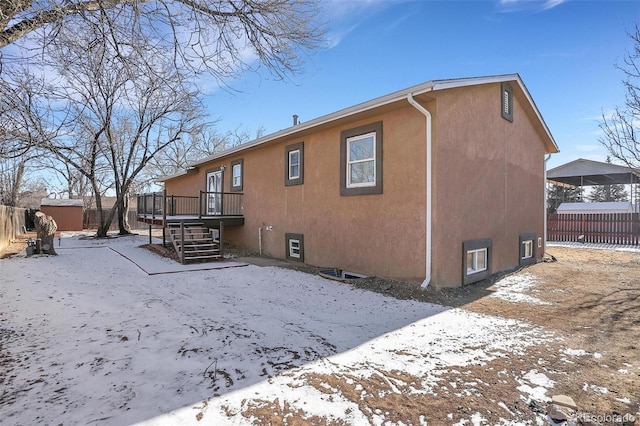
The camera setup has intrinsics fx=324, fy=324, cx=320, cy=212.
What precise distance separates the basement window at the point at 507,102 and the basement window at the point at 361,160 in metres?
3.66

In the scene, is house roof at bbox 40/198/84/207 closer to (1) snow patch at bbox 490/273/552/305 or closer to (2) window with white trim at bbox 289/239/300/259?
(2) window with white trim at bbox 289/239/300/259

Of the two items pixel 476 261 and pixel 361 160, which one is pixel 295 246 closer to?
pixel 361 160

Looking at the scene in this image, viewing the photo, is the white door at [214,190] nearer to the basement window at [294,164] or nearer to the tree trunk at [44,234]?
the basement window at [294,164]

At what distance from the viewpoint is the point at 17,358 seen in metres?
3.10

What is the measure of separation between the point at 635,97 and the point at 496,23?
12.5 ft

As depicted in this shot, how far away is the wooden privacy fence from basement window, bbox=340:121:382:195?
1390 centimetres

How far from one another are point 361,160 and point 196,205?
11.1 metres

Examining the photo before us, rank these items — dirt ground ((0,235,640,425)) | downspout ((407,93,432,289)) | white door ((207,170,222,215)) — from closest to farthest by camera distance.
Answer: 1. dirt ground ((0,235,640,425))
2. downspout ((407,93,432,289))
3. white door ((207,170,222,215))

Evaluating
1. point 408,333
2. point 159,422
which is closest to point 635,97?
point 408,333

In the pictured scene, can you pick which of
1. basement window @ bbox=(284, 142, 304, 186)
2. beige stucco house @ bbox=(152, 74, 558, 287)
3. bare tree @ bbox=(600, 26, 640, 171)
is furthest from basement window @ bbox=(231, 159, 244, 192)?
bare tree @ bbox=(600, 26, 640, 171)

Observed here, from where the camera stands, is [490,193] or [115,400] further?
[490,193]

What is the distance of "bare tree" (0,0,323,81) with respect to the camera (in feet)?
11.8

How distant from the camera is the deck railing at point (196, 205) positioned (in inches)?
475

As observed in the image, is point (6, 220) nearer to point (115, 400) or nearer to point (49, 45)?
point (49, 45)
